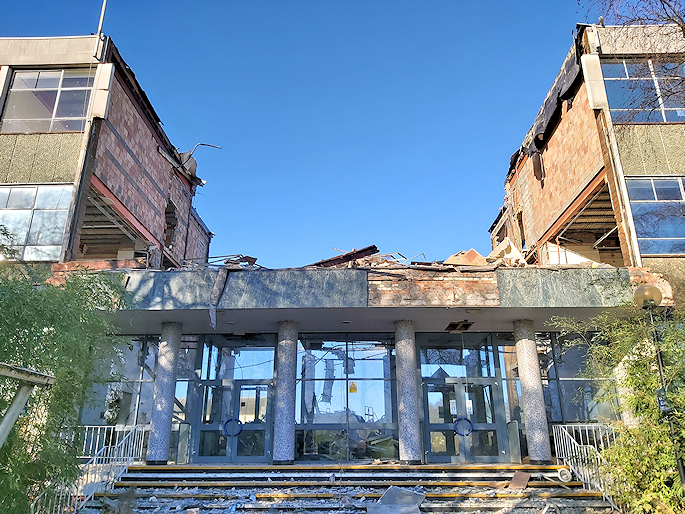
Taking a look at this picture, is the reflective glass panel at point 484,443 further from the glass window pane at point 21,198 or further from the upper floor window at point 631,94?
the glass window pane at point 21,198

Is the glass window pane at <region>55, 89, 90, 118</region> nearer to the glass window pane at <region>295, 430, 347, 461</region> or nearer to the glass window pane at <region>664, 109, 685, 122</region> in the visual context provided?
the glass window pane at <region>295, 430, 347, 461</region>

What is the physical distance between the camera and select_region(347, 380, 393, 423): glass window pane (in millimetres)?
13727

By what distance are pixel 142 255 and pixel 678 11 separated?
54.6 ft

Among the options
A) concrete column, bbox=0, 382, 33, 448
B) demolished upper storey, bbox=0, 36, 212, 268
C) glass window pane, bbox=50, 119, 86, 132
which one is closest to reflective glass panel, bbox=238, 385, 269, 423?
demolished upper storey, bbox=0, 36, 212, 268

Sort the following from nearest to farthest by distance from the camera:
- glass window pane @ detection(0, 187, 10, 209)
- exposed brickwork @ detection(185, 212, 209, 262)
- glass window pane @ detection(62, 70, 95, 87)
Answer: glass window pane @ detection(0, 187, 10, 209), glass window pane @ detection(62, 70, 95, 87), exposed brickwork @ detection(185, 212, 209, 262)

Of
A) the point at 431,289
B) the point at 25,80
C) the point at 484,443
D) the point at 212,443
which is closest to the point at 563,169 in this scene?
the point at 431,289

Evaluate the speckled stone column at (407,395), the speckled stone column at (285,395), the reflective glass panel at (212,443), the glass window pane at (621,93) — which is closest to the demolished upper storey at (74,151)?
the speckled stone column at (285,395)

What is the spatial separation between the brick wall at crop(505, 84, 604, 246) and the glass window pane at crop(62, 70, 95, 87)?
14.3 m

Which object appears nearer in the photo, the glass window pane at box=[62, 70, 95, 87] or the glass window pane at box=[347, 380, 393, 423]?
the glass window pane at box=[347, 380, 393, 423]

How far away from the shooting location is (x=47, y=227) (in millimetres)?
13883

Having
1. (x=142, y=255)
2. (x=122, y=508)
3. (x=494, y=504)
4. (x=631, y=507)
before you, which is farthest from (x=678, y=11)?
(x=142, y=255)

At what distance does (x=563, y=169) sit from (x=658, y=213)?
4.01 meters

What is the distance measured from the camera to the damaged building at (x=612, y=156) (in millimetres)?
13227

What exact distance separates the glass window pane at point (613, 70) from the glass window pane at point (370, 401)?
34.3 ft
